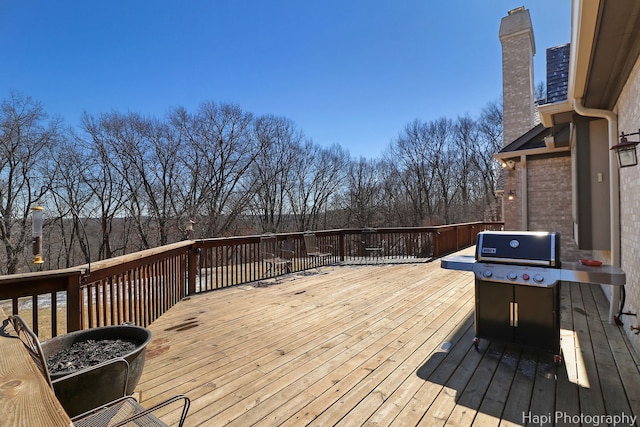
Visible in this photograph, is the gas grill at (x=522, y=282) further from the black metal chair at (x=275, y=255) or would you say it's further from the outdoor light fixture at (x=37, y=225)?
the black metal chair at (x=275, y=255)

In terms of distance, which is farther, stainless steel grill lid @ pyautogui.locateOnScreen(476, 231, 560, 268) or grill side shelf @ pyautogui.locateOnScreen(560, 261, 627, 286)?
stainless steel grill lid @ pyautogui.locateOnScreen(476, 231, 560, 268)

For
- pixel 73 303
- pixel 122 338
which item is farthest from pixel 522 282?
pixel 73 303

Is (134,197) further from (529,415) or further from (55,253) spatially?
(529,415)

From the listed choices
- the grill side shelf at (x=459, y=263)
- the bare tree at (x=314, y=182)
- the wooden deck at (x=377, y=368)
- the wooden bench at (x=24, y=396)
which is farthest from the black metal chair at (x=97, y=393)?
the bare tree at (x=314, y=182)

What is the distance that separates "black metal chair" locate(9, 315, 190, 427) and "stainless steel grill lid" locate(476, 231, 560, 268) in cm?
253

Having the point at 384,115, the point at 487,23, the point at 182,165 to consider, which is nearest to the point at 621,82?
the point at 487,23

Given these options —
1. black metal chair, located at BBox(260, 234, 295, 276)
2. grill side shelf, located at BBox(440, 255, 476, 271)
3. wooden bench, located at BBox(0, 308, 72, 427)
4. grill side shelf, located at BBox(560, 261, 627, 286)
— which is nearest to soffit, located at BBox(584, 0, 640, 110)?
grill side shelf, located at BBox(560, 261, 627, 286)

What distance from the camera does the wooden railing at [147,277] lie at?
7.34 feet

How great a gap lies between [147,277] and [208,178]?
15.4m

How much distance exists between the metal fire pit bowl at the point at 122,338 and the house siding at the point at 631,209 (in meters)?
3.88

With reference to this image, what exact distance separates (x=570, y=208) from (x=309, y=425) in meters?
7.07

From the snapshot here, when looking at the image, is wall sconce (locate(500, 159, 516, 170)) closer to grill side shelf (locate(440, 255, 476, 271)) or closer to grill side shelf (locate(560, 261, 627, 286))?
grill side shelf (locate(440, 255, 476, 271))

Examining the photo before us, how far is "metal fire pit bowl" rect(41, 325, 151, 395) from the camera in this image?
1.68m

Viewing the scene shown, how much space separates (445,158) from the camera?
21.7 metres
